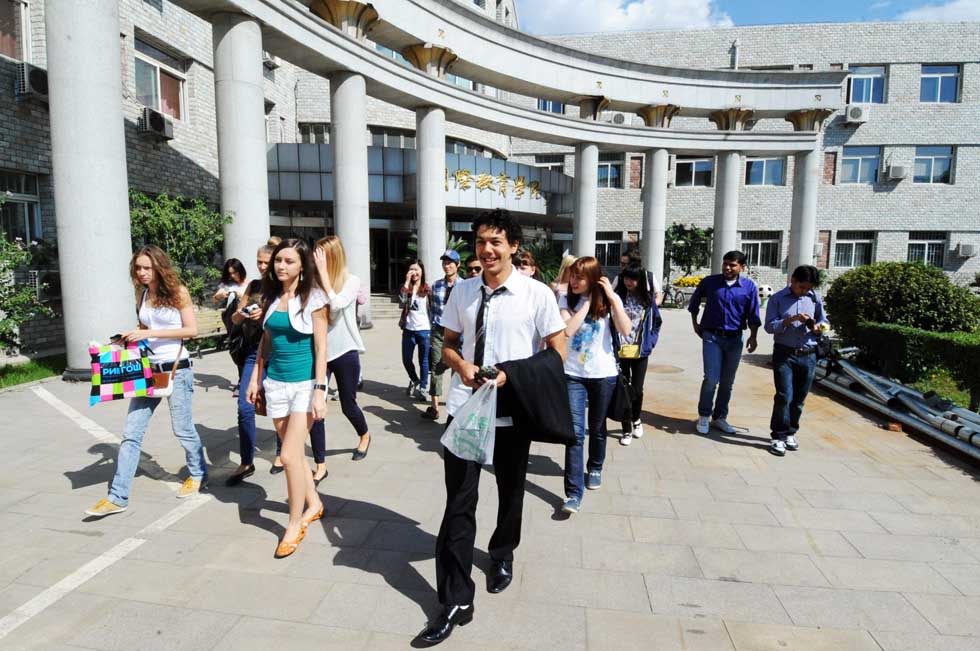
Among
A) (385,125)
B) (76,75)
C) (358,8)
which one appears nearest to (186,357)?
(76,75)

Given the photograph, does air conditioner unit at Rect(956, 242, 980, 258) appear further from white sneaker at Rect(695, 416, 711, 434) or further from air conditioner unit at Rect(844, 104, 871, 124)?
white sneaker at Rect(695, 416, 711, 434)

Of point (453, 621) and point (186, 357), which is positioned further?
point (186, 357)

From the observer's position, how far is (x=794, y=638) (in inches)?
110

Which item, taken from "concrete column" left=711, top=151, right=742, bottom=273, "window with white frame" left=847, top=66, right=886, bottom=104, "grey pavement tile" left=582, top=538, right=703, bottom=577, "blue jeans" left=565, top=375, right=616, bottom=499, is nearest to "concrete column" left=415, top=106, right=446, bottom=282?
"concrete column" left=711, top=151, right=742, bottom=273

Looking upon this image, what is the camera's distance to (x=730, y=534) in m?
3.90

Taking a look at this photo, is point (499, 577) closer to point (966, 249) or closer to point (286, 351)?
point (286, 351)

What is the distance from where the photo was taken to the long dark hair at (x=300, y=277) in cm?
362

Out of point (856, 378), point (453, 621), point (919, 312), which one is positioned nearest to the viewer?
point (453, 621)

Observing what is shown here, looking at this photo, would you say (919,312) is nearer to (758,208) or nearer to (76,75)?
(76,75)

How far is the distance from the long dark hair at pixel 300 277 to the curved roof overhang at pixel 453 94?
Answer: 9421 millimetres

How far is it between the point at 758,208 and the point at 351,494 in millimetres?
30059

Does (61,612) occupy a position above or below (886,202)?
below

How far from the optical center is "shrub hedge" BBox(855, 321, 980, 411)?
6605 millimetres

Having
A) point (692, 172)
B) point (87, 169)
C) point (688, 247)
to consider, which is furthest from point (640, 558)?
point (692, 172)
